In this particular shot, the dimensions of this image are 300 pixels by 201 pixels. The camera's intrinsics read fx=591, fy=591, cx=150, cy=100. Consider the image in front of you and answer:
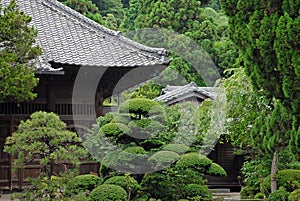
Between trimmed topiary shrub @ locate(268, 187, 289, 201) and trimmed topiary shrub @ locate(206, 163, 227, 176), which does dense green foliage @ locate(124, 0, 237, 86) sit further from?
trimmed topiary shrub @ locate(268, 187, 289, 201)

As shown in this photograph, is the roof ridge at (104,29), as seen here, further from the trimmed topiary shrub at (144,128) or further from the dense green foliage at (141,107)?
the trimmed topiary shrub at (144,128)

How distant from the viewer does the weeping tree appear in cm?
805

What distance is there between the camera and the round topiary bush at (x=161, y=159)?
1161cm

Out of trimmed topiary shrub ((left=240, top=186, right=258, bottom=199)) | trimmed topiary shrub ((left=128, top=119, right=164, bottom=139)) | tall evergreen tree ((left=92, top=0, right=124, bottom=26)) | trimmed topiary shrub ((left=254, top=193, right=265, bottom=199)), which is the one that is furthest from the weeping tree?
tall evergreen tree ((left=92, top=0, right=124, bottom=26))

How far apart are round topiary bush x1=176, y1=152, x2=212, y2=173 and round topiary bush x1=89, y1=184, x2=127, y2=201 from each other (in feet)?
5.05

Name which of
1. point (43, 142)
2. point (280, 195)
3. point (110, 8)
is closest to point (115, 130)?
point (43, 142)

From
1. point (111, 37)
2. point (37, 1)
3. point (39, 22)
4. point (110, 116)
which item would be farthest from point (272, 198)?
point (37, 1)

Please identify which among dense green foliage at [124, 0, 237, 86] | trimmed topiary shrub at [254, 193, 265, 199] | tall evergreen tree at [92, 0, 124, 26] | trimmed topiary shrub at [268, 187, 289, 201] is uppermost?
tall evergreen tree at [92, 0, 124, 26]

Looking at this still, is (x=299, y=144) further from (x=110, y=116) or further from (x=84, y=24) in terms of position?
(x=84, y=24)

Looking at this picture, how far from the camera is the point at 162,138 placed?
12.2 meters

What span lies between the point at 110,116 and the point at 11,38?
2.93 metres

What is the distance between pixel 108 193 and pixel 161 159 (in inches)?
51.6

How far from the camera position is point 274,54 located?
27.9 feet

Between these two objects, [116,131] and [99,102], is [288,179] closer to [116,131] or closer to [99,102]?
[116,131]
